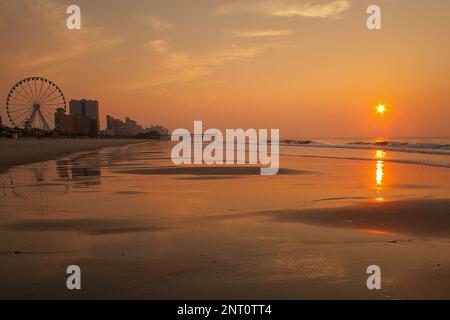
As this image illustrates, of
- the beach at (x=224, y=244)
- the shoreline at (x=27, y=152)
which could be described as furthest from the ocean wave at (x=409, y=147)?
the shoreline at (x=27, y=152)

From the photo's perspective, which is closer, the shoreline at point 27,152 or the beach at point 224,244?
the beach at point 224,244

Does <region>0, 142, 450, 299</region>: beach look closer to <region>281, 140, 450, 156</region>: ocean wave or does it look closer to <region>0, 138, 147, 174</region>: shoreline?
<region>0, 138, 147, 174</region>: shoreline

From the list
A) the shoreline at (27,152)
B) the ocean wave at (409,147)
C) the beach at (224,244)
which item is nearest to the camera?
the beach at (224,244)

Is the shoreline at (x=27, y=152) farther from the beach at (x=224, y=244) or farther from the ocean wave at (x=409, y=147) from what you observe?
the ocean wave at (x=409, y=147)

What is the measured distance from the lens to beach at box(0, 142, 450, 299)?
5230 millimetres

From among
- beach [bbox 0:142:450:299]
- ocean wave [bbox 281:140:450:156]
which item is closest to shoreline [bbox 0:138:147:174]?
beach [bbox 0:142:450:299]

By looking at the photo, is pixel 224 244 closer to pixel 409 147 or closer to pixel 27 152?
pixel 27 152

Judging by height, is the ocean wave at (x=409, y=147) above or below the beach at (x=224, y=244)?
above

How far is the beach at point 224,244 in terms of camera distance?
523cm

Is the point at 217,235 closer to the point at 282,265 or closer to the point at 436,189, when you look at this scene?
the point at 282,265

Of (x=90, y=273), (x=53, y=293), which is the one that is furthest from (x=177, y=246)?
(x=53, y=293)

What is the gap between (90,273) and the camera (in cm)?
574

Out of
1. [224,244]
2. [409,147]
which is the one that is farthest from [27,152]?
[409,147]
